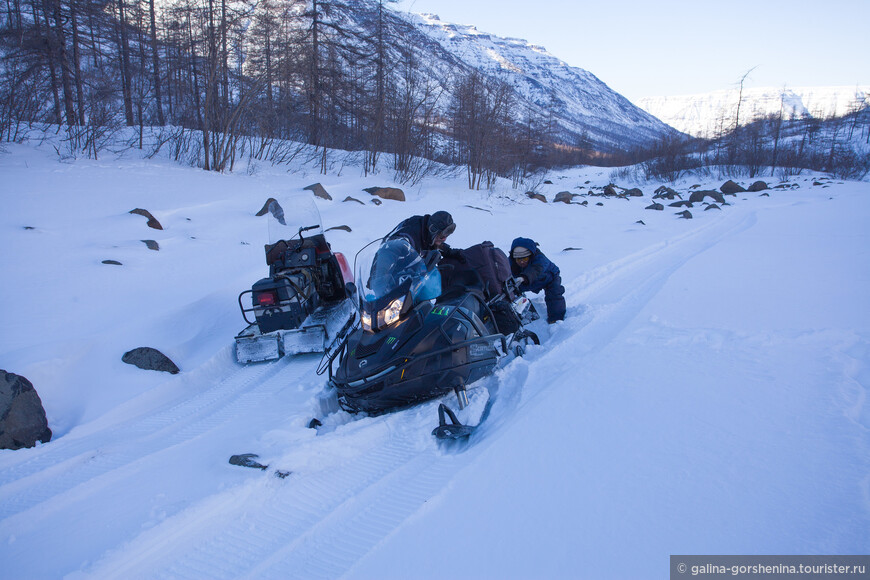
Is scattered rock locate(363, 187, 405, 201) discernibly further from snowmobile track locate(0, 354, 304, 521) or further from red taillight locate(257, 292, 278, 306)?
snowmobile track locate(0, 354, 304, 521)

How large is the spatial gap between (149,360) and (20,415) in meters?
1.25

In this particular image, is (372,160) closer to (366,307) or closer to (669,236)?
(669,236)

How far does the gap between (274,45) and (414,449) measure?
62.9 ft

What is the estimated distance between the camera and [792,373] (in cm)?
318

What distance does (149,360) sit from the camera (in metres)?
4.80

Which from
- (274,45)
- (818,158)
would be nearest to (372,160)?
(274,45)

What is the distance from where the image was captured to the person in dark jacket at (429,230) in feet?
14.6

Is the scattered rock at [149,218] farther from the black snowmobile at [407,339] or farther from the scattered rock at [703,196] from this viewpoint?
the scattered rock at [703,196]

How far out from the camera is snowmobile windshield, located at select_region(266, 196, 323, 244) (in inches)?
238

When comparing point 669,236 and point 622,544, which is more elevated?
point 669,236

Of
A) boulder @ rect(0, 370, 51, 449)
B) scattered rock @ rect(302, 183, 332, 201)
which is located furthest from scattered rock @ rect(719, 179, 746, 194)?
boulder @ rect(0, 370, 51, 449)

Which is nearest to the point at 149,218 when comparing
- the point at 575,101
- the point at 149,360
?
the point at 149,360

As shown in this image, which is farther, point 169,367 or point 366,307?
point 169,367

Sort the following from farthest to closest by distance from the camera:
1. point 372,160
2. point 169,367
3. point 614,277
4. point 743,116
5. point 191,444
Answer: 1. point 743,116
2. point 372,160
3. point 614,277
4. point 169,367
5. point 191,444
